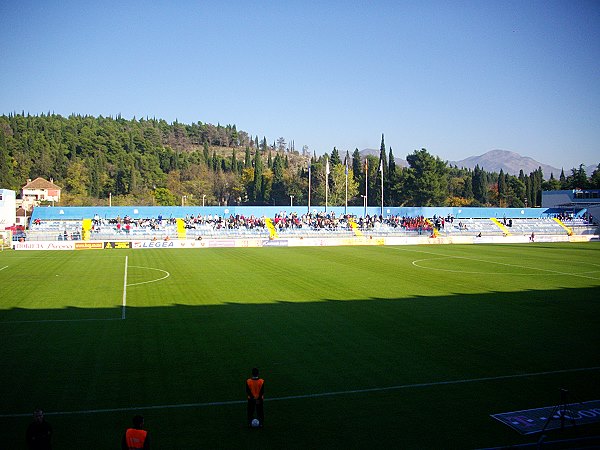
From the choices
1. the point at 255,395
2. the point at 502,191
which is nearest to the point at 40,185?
the point at 502,191

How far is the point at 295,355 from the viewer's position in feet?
48.8

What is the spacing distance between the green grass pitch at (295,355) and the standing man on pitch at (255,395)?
1.01ft

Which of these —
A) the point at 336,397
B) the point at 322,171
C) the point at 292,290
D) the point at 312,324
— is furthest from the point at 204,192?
the point at 336,397

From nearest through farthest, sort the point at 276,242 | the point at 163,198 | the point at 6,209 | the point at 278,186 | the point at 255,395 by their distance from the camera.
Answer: the point at 255,395 → the point at 276,242 → the point at 6,209 → the point at 163,198 → the point at 278,186

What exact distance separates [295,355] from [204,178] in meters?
Result: 105

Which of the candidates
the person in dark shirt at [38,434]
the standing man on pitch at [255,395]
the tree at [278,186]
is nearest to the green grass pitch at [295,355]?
Answer: the standing man on pitch at [255,395]

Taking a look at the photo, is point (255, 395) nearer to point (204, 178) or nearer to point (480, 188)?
point (204, 178)

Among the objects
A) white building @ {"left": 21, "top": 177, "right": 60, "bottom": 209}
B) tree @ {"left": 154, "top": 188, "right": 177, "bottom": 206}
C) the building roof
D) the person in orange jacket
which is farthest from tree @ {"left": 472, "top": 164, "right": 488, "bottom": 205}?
the person in orange jacket

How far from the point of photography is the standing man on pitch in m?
9.73

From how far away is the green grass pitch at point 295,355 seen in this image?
1015 cm

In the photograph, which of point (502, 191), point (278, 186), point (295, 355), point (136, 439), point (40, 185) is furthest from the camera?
point (502, 191)

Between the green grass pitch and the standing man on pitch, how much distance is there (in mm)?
309

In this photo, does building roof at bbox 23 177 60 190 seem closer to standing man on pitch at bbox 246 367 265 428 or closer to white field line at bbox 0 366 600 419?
white field line at bbox 0 366 600 419

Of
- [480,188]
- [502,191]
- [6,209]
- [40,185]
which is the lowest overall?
[6,209]
